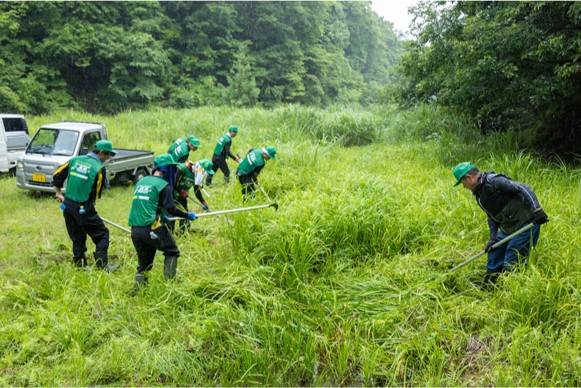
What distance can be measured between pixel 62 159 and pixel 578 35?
9.48 m

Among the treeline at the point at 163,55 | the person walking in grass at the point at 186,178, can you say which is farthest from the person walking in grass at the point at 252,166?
the treeline at the point at 163,55

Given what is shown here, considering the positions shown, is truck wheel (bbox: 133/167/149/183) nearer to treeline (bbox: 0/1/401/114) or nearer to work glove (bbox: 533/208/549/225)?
work glove (bbox: 533/208/549/225)

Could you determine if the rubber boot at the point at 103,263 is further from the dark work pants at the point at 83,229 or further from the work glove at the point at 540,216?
the work glove at the point at 540,216

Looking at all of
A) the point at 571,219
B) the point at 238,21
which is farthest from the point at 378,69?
the point at 571,219

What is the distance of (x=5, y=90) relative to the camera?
18.5 metres

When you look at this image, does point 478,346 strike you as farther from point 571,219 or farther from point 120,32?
point 120,32

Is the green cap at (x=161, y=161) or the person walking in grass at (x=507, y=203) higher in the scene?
the person walking in grass at (x=507, y=203)

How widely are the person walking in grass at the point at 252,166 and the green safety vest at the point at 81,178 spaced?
2.63 metres

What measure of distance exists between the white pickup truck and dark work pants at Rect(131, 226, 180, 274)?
4.50m

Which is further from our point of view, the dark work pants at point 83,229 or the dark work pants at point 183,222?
the dark work pants at point 183,222

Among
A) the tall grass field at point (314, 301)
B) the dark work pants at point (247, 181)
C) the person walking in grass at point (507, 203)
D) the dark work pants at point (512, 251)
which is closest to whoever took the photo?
the tall grass field at point (314, 301)

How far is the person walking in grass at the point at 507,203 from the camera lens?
444 centimetres

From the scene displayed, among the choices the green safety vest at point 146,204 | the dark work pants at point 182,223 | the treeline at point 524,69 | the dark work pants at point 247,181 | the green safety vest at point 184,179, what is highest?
the treeline at point 524,69

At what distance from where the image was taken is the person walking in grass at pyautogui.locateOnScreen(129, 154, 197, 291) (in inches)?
191
